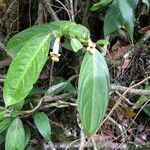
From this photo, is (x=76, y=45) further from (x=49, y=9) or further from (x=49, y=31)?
(x=49, y=9)

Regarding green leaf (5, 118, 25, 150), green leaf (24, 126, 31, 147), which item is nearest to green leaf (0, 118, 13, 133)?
green leaf (5, 118, 25, 150)

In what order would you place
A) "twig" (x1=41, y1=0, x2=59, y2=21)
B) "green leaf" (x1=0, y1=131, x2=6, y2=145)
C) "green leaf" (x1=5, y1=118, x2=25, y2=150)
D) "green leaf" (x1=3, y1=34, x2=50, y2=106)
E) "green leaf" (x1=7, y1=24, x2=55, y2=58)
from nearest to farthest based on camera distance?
"green leaf" (x1=3, y1=34, x2=50, y2=106)
"green leaf" (x1=7, y1=24, x2=55, y2=58)
"green leaf" (x1=5, y1=118, x2=25, y2=150)
"green leaf" (x1=0, y1=131, x2=6, y2=145)
"twig" (x1=41, y1=0, x2=59, y2=21)

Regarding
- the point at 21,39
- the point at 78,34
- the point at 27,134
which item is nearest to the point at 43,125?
the point at 27,134

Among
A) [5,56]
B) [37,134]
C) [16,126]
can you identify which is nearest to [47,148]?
[37,134]

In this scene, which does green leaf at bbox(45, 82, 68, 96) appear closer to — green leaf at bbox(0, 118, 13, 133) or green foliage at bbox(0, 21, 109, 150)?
green leaf at bbox(0, 118, 13, 133)

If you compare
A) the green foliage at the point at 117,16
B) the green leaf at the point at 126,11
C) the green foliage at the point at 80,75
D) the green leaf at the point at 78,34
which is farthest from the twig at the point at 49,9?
the green leaf at the point at 78,34

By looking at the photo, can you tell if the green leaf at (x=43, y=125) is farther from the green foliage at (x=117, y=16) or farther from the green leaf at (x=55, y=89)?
the green foliage at (x=117, y=16)
